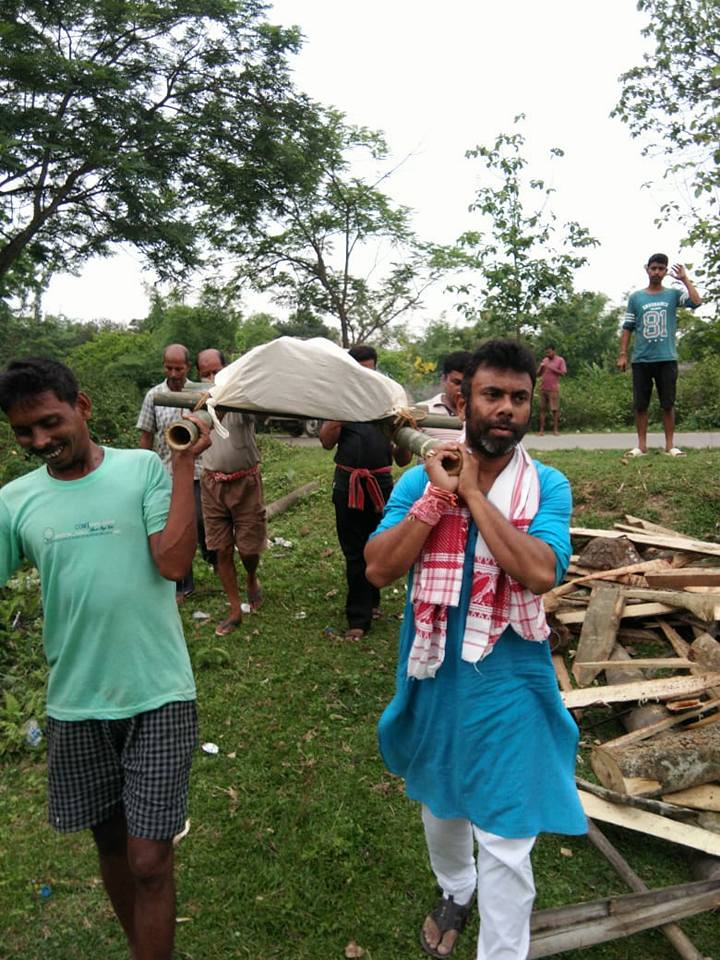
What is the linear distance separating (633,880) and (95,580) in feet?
8.24

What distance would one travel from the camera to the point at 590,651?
4797mm

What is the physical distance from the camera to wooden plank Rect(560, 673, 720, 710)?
13.1 feet

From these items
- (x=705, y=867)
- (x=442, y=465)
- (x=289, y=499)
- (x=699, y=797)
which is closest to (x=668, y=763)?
(x=699, y=797)

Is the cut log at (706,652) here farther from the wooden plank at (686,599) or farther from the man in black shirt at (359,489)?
the man in black shirt at (359,489)

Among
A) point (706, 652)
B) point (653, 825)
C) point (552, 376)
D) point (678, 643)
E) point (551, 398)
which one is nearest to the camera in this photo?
point (653, 825)

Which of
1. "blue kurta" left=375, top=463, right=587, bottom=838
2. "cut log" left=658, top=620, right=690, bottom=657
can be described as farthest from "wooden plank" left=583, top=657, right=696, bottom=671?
"blue kurta" left=375, top=463, right=587, bottom=838

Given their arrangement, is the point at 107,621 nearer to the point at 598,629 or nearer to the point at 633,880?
the point at 633,880

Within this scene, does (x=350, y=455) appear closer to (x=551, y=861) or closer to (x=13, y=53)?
(x=551, y=861)

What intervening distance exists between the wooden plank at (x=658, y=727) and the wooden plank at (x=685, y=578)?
1.37 meters

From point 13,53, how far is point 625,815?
13408 millimetres

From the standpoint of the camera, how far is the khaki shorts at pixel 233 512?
5.47 m

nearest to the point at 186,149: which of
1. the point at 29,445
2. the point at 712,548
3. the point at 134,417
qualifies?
the point at 134,417

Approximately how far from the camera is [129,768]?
219cm

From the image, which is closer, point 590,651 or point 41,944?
point 41,944
